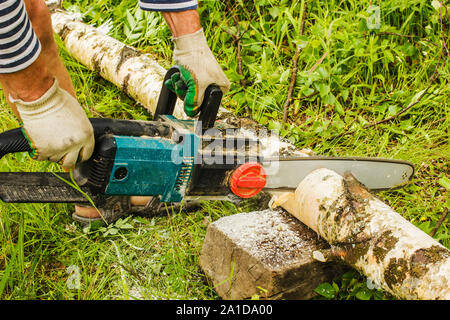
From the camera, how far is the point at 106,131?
1.70 m

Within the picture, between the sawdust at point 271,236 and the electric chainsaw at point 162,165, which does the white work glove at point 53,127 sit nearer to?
the electric chainsaw at point 162,165

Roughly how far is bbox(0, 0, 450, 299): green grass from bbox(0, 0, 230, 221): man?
65 cm

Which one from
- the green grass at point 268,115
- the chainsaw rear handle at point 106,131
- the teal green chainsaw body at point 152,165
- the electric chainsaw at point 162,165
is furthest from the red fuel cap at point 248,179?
the green grass at point 268,115

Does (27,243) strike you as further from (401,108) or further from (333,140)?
(401,108)

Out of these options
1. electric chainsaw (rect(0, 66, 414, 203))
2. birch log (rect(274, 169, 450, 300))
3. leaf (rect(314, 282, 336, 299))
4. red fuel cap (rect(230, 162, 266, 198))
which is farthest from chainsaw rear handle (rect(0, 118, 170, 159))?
leaf (rect(314, 282, 336, 299))

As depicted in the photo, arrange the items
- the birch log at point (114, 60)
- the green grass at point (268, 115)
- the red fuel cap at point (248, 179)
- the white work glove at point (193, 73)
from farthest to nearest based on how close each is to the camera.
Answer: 1. the birch log at point (114, 60)
2. the green grass at point (268, 115)
3. the white work glove at point (193, 73)
4. the red fuel cap at point (248, 179)

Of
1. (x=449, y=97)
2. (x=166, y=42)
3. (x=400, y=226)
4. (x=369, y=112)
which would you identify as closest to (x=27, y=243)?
(x=400, y=226)

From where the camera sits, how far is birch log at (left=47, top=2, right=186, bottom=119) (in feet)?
9.51

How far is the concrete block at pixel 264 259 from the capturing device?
1.81 meters

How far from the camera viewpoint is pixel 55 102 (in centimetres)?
161

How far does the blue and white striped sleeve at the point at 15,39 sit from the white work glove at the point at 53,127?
14cm

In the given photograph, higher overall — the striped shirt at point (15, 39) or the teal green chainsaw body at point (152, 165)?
the striped shirt at point (15, 39)

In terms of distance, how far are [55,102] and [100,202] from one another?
0.91 m
